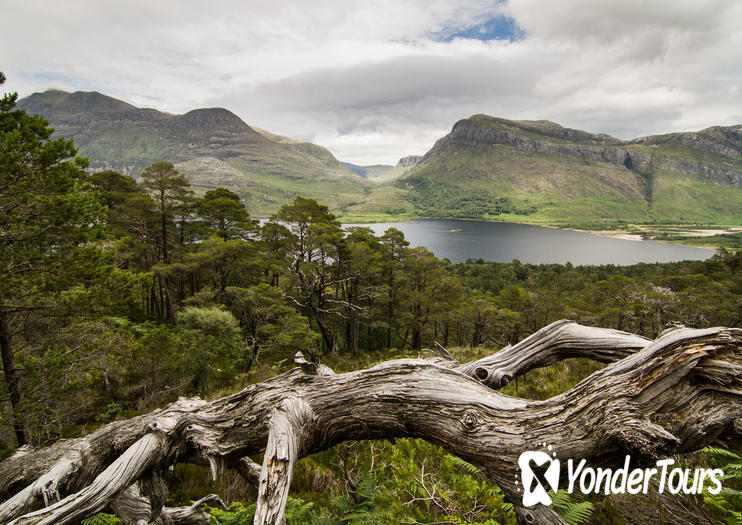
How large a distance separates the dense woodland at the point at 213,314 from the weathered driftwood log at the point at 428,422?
60 centimetres

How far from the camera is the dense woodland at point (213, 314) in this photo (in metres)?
3.51

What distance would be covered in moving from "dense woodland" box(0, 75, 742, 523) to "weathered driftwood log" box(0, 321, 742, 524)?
0.60m

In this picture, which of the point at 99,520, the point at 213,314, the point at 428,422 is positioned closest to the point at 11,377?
the point at 213,314

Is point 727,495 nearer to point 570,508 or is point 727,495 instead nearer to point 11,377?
point 570,508

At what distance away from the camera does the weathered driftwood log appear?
1.94 metres

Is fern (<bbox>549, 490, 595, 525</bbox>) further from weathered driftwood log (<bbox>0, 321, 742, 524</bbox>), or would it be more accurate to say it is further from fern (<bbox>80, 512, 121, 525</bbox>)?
fern (<bbox>80, 512, 121, 525</bbox>)

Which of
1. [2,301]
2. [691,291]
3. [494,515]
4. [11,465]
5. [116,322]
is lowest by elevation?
[691,291]

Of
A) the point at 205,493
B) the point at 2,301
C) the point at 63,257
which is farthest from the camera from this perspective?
the point at 63,257

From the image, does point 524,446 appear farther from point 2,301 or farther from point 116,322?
A: point 116,322

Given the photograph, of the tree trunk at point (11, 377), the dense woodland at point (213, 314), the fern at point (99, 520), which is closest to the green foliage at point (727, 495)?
the dense woodland at point (213, 314)

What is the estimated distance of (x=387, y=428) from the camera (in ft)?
8.62

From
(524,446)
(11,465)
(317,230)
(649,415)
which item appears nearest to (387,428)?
(524,446)

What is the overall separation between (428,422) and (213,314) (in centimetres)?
1401

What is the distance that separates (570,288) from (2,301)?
60.9 meters
